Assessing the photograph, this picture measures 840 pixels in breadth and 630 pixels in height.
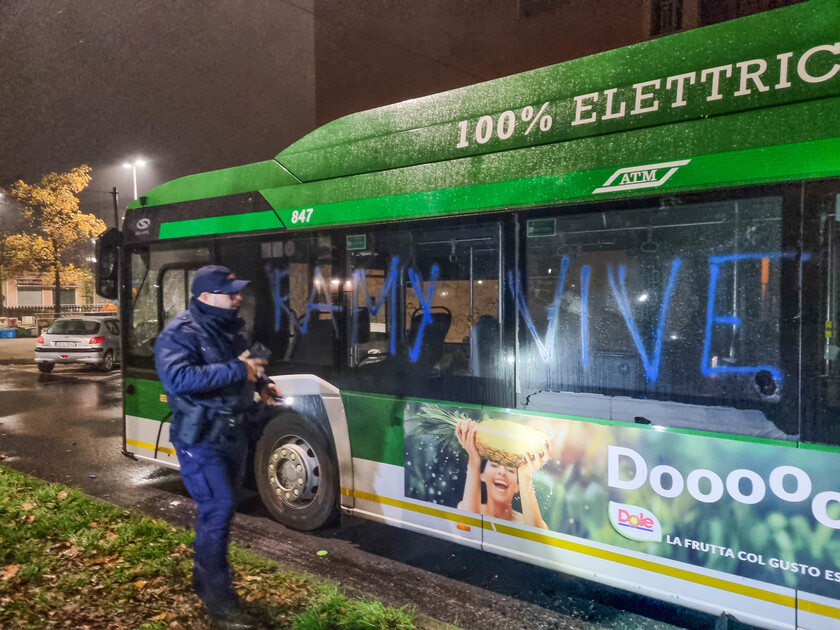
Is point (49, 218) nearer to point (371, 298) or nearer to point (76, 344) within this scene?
point (76, 344)

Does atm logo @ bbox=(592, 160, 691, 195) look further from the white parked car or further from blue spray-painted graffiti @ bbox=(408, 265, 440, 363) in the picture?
the white parked car

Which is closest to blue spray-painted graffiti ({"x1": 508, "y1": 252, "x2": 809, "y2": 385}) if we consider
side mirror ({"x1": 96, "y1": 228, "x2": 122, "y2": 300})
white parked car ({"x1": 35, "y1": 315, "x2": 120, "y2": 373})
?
side mirror ({"x1": 96, "y1": 228, "x2": 122, "y2": 300})

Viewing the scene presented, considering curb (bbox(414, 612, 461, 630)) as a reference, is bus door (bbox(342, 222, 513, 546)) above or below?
above

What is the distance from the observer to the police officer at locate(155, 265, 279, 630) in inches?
139

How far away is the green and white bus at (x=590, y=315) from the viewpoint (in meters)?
3.11

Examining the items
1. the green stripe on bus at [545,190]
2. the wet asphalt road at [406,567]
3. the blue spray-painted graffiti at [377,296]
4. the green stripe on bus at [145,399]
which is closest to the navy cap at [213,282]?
the blue spray-painted graffiti at [377,296]

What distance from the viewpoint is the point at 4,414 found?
1148 centimetres

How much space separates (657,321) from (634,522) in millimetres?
1196

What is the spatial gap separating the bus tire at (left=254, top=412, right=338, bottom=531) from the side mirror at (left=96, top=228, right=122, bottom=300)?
2658mm

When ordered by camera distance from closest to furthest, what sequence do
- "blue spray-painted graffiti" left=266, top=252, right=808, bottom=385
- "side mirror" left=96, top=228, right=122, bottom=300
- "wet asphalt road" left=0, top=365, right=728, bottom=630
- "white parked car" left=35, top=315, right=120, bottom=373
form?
"blue spray-painted graffiti" left=266, top=252, right=808, bottom=385, "wet asphalt road" left=0, top=365, right=728, bottom=630, "side mirror" left=96, top=228, right=122, bottom=300, "white parked car" left=35, top=315, right=120, bottom=373

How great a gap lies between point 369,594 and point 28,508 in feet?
11.6

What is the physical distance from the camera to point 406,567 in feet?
15.7

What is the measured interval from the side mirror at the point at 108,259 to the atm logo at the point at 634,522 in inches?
221

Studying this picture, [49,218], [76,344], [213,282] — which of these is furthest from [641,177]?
[49,218]
